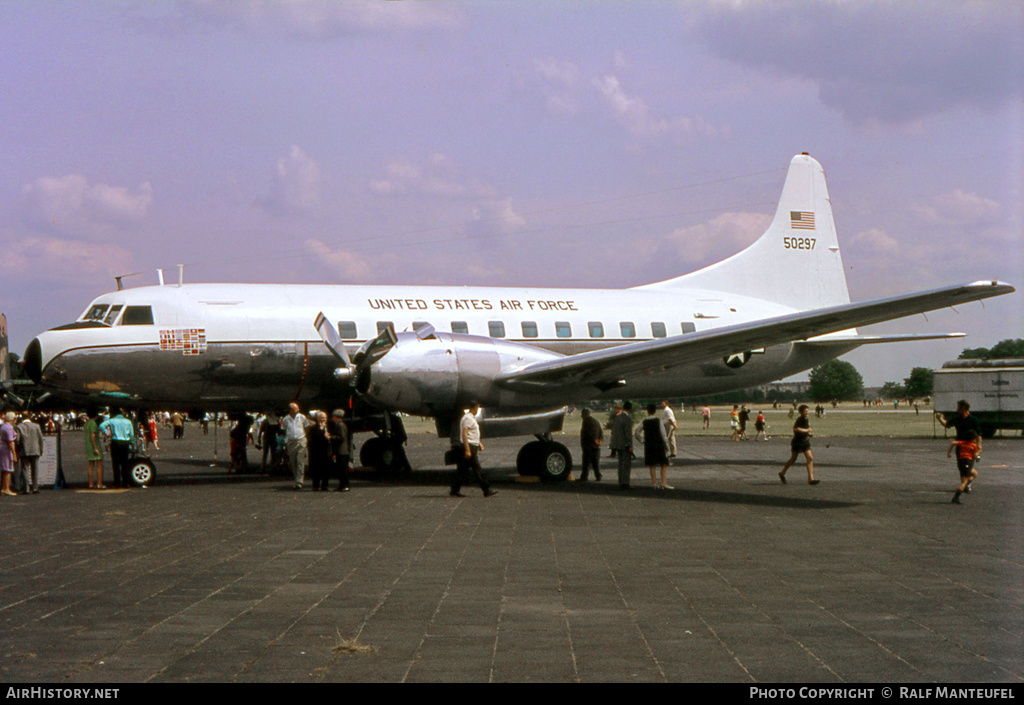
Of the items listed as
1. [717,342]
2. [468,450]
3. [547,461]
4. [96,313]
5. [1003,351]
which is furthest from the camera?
[1003,351]

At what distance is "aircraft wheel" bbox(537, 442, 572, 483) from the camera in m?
20.4

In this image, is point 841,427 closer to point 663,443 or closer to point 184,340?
point 663,443

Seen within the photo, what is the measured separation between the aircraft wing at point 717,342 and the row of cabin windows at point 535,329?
247cm

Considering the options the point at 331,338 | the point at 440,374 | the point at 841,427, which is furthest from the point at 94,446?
the point at 841,427

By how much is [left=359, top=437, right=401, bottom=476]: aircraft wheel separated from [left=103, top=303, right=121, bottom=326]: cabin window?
7035mm

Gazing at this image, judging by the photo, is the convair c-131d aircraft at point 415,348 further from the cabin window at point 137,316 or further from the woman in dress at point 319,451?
the woman in dress at point 319,451

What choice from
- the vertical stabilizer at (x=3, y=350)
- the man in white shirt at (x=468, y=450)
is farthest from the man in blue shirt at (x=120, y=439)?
the vertical stabilizer at (x=3, y=350)

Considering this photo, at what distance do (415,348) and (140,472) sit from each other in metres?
6.72

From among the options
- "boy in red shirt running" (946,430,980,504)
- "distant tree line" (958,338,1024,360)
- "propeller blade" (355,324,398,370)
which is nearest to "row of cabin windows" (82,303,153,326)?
"propeller blade" (355,324,398,370)

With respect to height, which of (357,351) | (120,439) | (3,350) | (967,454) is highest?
(3,350)

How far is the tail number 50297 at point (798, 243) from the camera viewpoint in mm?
26719

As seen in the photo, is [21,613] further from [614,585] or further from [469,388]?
[469,388]

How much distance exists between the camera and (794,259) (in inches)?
1056
